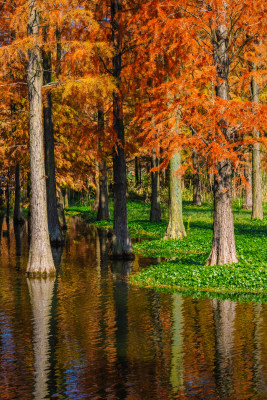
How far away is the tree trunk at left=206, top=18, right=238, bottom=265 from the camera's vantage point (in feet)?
52.6

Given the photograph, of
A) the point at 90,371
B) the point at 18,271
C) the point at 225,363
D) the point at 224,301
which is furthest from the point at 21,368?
the point at 18,271

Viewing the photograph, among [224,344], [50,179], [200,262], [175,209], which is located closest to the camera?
[224,344]

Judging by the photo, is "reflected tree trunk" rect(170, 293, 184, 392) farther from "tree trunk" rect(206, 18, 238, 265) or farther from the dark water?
"tree trunk" rect(206, 18, 238, 265)

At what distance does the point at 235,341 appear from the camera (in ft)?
32.8

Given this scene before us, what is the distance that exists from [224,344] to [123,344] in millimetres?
1712

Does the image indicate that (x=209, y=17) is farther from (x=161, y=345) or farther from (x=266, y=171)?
(x=266, y=171)

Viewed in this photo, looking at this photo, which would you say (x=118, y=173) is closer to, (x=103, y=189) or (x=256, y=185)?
(x=256, y=185)

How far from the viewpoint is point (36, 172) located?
17688mm

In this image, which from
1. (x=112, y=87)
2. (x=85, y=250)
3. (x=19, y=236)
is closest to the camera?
(x=112, y=87)

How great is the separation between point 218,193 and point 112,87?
5.20 metres

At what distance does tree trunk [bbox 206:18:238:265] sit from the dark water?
2.49 m

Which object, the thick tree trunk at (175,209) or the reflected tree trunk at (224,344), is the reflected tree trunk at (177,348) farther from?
the thick tree trunk at (175,209)

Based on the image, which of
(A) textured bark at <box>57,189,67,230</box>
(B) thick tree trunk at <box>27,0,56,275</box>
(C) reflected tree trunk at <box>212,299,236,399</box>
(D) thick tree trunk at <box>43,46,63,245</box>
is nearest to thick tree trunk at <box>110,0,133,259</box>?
(B) thick tree trunk at <box>27,0,56,275</box>

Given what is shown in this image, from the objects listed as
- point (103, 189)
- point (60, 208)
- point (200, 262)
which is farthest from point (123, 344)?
point (103, 189)
